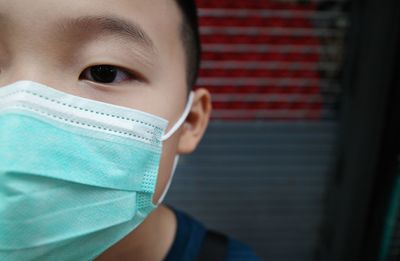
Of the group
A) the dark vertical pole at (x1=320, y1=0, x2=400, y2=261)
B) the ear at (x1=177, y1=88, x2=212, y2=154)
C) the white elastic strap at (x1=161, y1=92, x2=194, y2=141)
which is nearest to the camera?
the white elastic strap at (x1=161, y1=92, x2=194, y2=141)

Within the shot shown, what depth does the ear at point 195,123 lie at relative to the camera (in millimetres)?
1185

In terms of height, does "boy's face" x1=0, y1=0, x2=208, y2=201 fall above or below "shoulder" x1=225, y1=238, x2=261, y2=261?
above

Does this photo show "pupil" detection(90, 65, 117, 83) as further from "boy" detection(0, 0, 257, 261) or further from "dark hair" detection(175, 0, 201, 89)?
"dark hair" detection(175, 0, 201, 89)

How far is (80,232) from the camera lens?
2.80ft

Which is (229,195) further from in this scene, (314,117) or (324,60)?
(324,60)

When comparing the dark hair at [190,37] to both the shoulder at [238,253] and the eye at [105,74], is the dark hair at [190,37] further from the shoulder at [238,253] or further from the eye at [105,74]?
the shoulder at [238,253]

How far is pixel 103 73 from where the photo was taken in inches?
36.3

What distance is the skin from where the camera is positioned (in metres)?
0.85

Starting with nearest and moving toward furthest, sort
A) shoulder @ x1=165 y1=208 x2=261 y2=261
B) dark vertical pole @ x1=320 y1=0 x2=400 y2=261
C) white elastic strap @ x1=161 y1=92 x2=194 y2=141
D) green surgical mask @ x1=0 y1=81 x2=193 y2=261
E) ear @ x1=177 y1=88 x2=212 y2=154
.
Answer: green surgical mask @ x1=0 y1=81 x2=193 y2=261 → white elastic strap @ x1=161 y1=92 x2=194 y2=141 → ear @ x1=177 y1=88 x2=212 y2=154 → shoulder @ x1=165 y1=208 x2=261 y2=261 → dark vertical pole @ x1=320 y1=0 x2=400 y2=261

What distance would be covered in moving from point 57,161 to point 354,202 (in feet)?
5.42

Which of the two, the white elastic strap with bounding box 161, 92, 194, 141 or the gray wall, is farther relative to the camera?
the gray wall

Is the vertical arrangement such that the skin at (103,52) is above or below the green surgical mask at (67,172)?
above

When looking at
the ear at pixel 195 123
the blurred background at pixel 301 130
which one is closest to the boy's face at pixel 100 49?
the ear at pixel 195 123

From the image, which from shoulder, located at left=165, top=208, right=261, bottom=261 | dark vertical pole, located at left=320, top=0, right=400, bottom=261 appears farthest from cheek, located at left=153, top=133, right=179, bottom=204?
dark vertical pole, located at left=320, top=0, right=400, bottom=261
